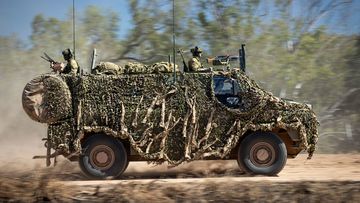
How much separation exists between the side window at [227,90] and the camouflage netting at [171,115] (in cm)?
13

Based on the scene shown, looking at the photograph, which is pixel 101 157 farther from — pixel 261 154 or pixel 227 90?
pixel 261 154

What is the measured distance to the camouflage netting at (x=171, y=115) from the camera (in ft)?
38.4

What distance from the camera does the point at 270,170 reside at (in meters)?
11.7

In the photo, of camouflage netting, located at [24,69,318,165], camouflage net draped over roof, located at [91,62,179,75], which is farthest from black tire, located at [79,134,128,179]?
camouflage net draped over roof, located at [91,62,179,75]

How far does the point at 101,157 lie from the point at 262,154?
335cm

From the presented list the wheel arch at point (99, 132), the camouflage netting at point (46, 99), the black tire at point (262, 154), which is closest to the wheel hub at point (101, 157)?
the wheel arch at point (99, 132)

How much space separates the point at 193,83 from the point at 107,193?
3645mm

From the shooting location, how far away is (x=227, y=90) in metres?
12.0

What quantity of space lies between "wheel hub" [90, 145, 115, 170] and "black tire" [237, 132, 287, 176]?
2.71 meters

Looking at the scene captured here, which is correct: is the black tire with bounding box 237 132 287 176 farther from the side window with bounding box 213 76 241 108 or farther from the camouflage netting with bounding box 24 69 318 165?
the side window with bounding box 213 76 241 108

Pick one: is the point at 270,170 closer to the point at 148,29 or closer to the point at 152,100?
the point at 152,100

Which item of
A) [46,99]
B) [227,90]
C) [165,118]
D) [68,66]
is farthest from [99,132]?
[227,90]

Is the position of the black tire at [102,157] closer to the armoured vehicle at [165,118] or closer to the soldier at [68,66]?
the armoured vehicle at [165,118]

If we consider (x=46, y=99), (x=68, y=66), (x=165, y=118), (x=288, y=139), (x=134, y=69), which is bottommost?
(x=288, y=139)
